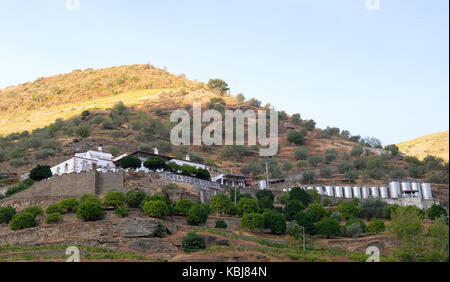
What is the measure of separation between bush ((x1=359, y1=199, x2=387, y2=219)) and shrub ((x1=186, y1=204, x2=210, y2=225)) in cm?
1569

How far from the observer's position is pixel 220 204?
162 feet

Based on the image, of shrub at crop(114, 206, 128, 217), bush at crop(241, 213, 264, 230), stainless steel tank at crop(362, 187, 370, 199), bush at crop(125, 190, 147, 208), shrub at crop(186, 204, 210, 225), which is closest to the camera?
shrub at crop(114, 206, 128, 217)

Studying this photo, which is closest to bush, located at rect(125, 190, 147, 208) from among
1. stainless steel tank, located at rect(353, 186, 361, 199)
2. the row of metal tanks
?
the row of metal tanks

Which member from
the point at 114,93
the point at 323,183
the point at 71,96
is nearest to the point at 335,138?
the point at 323,183

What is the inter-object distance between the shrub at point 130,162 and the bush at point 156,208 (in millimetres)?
10516

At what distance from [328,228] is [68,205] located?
19.4m

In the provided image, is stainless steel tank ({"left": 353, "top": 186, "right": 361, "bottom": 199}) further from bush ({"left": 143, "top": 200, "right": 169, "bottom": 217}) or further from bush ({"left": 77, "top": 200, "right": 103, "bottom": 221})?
bush ({"left": 77, "top": 200, "right": 103, "bottom": 221})

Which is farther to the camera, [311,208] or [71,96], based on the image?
[71,96]

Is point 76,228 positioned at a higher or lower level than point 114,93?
lower

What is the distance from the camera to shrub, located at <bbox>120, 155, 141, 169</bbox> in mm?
54188
